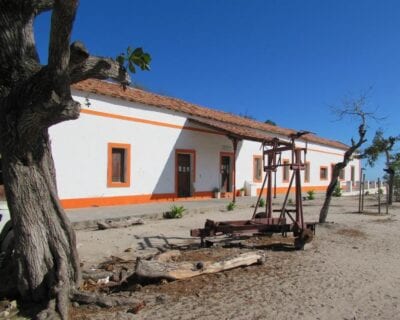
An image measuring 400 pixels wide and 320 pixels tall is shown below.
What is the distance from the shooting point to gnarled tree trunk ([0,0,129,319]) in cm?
404

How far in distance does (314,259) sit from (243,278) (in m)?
1.93

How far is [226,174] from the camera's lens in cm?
2220

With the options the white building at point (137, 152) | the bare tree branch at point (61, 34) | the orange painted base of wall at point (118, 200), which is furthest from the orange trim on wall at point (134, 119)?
the bare tree branch at point (61, 34)

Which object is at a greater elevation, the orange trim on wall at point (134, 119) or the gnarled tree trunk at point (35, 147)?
the orange trim on wall at point (134, 119)

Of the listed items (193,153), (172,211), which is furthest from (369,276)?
(193,153)

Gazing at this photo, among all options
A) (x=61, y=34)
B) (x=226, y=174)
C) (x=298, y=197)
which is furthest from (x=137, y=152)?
(x=61, y=34)

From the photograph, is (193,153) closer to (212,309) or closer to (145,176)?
(145,176)

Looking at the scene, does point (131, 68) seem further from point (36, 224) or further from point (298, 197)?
point (298, 197)

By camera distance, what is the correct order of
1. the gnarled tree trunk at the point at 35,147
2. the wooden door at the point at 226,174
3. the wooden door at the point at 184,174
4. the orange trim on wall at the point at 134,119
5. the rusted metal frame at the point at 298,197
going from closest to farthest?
the gnarled tree trunk at the point at 35,147
the rusted metal frame at the point at 298,197
the orange trim on wall at the point at 134,119
the wooden door at the point at 184,174
the wooden door at the point at 226,174

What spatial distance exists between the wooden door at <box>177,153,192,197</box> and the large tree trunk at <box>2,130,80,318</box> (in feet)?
46.4

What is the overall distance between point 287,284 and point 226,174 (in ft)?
54.1

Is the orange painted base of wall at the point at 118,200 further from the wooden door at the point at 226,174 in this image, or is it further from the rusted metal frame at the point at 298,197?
the rusted metal frame at the point at 298,197

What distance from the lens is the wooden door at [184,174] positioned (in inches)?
754

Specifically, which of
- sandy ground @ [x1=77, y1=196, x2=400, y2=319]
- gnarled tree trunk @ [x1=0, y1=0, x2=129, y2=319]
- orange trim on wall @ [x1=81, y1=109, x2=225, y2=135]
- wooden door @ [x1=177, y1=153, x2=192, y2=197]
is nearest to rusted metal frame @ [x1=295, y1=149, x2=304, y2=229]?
sandy ground @ [x1=77, y1=196, x2=400, y2=319]
